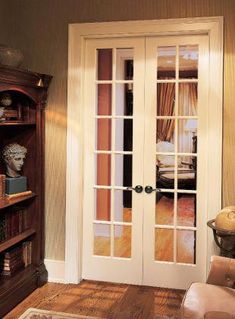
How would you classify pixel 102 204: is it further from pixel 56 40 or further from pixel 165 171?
pixel 56 40

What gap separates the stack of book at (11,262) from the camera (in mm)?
3896

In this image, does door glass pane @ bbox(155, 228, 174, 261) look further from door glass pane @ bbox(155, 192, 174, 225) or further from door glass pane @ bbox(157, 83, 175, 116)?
door glass pane @ bbox(157, 83, 175, 116)

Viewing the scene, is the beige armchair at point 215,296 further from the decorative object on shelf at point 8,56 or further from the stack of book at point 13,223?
the decorative object on shelf at point 8,56

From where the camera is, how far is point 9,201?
12.4 feet

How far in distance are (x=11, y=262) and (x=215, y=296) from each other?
190cm

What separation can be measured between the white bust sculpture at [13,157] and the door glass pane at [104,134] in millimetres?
701

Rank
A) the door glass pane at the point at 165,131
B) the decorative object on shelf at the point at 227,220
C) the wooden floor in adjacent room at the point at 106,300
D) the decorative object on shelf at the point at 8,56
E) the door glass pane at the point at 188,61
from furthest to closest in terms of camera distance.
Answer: the door glass pane at the point at 165,131
the door glass pane at the point at 188,61
the decorative object on shelf at the point at 8,56
the wooden floor in adjacent room at the point at 106,300
the decorative object on shelf at the point at 227,220

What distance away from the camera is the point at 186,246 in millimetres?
4148

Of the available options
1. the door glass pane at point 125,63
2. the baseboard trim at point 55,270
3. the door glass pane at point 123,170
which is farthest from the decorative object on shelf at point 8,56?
the baseboard trim at point 55,270

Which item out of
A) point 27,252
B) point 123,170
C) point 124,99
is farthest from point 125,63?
point 27,252

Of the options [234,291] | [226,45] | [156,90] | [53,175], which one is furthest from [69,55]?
[234,291]

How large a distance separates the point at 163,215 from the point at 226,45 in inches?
61.9

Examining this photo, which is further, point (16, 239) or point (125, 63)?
point (125, 63)

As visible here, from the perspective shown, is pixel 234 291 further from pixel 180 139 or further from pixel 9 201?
pixel 9 201
